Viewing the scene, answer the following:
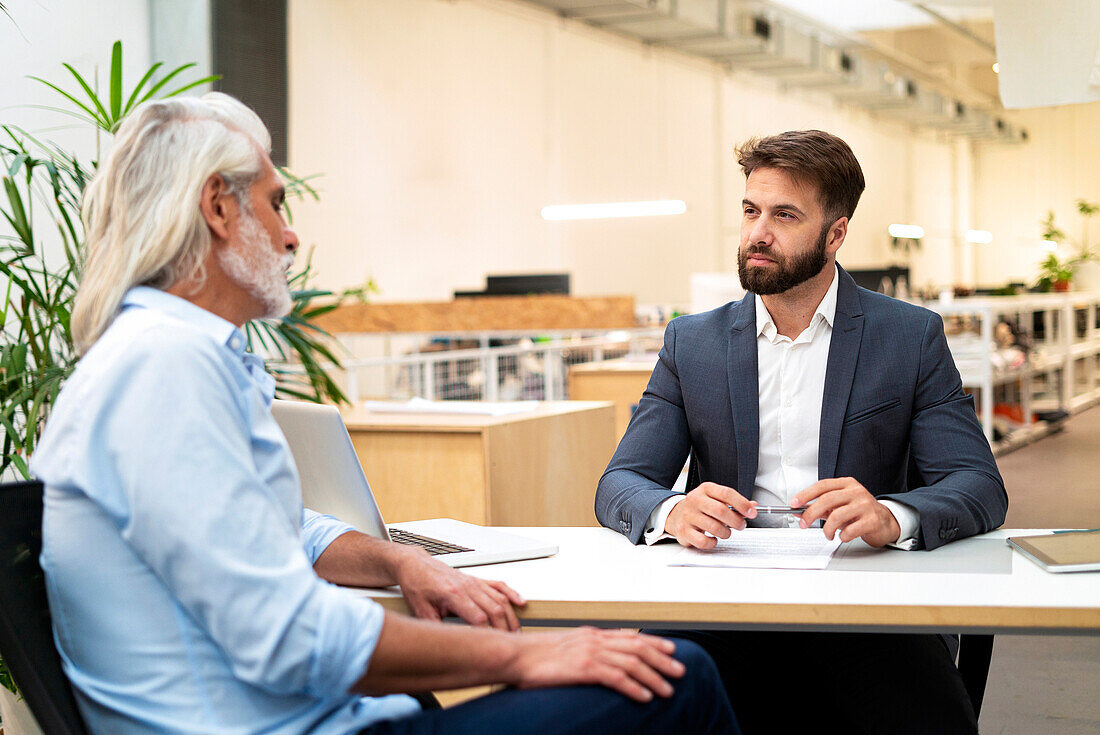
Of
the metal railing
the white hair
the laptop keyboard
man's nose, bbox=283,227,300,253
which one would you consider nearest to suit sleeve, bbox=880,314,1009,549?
the laptop keyboard

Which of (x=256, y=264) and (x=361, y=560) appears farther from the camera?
(x=361, y=560)

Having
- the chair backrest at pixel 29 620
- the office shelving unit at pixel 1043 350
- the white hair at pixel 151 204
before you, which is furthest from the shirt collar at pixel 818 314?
the office shelving unit at pixel 1043 350

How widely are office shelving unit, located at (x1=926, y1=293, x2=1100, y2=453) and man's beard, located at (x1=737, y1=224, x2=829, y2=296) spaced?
17.1 ft

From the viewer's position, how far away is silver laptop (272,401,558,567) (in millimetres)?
1586

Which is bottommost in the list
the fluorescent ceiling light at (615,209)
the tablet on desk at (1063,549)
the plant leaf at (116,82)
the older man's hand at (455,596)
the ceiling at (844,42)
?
the older man's hand at (455,596)

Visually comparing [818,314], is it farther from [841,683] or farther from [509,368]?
[509,368]

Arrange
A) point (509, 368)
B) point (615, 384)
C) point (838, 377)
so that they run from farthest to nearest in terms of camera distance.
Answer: point (509, 368) → point (615, 384) → point (838, 377)

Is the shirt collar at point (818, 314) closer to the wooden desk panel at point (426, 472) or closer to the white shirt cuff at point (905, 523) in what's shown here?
the white shirt cuff at point (905, 523)

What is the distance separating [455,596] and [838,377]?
0.92 meters

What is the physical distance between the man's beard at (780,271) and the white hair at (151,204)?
1.09 metres

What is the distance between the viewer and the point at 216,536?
3.47 ft

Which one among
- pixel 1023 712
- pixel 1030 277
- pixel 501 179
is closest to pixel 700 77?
pixel 501 179

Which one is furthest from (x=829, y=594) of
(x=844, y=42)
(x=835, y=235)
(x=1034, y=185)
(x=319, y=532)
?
(x=1034, y=185)

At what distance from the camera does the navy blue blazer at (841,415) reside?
1.85m
